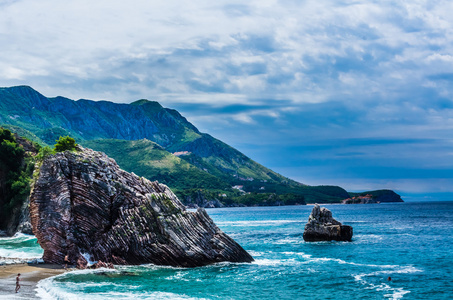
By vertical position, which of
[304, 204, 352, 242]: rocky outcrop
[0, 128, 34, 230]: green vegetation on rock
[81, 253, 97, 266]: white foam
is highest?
[0, 128, 34, 230]: green vegetation on rock

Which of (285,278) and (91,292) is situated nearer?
(91,292)

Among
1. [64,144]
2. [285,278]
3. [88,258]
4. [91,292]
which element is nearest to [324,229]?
[285,278]

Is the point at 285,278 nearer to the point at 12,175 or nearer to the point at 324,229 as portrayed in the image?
the point at 324,229

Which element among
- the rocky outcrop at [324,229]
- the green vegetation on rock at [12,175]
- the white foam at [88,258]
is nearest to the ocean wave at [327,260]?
the rocky outcrop at [324,229]

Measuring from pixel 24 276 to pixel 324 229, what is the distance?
5640 cm

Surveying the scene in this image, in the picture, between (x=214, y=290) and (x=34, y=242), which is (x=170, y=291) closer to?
(x=214, y=290)

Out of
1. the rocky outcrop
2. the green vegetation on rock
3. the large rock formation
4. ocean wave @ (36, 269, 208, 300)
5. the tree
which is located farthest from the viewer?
the green vegetation on rock

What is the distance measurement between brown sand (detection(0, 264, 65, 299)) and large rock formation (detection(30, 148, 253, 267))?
388 cm

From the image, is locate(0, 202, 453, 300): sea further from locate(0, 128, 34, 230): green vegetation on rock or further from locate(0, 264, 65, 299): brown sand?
locate(0, 128, 34, 230): green vegetation on rock

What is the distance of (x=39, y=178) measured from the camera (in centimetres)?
6047

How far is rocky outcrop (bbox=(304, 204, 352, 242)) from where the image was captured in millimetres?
84188

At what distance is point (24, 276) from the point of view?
155ft

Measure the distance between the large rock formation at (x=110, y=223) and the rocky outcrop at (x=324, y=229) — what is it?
29.4m

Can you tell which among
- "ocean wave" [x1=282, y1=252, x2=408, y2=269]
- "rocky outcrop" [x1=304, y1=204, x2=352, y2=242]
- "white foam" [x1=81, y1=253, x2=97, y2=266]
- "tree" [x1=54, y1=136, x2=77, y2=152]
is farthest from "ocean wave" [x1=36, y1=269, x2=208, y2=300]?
"rocky outcrop" [x1=304, y1=204, x2=352, y2=242]
